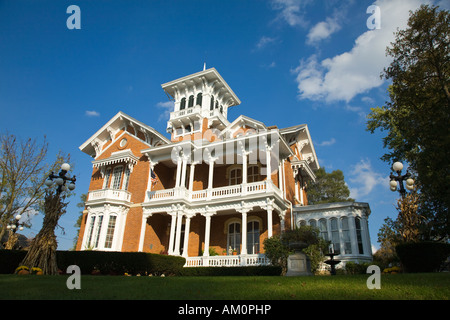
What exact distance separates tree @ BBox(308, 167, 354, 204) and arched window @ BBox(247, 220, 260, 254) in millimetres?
16956

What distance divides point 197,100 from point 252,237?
14.0m

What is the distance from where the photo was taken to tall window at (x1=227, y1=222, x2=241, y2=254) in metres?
20.7

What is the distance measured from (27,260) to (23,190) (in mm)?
14119

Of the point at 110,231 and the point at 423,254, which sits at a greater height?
the point at 110,231

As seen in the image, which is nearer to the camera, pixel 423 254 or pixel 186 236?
pixel 423 254

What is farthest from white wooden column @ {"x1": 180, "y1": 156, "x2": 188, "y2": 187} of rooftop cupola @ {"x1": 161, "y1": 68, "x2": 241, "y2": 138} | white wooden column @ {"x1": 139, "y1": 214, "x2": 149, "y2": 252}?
rooftop cupola @ {"x1": 161, "y1": 68, "x2": 241, "y2": 138}

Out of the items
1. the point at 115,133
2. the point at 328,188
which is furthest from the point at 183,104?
the point at 328,188

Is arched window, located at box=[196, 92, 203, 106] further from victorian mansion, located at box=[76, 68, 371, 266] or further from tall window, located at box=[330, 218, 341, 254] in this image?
tall window, located at box=[330, 218, 341, 254]

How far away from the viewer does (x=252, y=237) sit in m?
20.4

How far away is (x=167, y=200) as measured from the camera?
2053 centimetres

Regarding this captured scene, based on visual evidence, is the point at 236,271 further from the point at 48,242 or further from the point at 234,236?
the point at 48,242

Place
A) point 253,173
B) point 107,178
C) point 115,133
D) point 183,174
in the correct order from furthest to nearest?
point 115,133
point 107,178
point 253,173
point 183,174

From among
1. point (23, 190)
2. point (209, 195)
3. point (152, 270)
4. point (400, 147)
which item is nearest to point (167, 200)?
point (209, 195)
